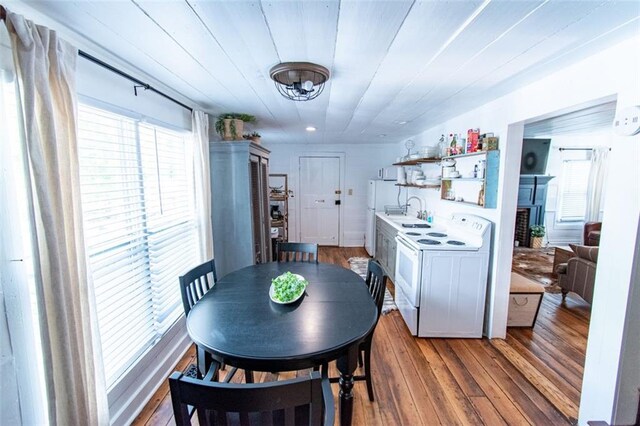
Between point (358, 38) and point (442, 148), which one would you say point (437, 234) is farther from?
point (358, 38)

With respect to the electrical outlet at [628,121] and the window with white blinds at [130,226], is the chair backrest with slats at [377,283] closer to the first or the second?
the electrical outlet at [628,121]

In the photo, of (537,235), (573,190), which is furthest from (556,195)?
(537,235)

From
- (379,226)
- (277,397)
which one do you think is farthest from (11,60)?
(379,226)

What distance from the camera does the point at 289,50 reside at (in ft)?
4.83

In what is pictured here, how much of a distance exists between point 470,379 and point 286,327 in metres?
1.56

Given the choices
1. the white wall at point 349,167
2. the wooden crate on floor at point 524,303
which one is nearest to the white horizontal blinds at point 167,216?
the wooden crate on floor at point 524,303

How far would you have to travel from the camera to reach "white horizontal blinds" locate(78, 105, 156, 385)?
4.88 feet

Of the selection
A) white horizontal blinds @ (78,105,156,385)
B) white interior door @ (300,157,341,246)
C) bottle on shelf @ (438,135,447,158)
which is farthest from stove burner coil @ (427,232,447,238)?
white interior door @ (300,157,341,246)

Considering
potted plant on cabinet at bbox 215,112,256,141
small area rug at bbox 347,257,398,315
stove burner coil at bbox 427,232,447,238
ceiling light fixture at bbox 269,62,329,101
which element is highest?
ceiling light fixture at bbox 269,62,329,101

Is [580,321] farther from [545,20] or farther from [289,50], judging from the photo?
[289,50]

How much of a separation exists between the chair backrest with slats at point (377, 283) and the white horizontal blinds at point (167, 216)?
1.57 metres

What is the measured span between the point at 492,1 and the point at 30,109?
1764 millimetres

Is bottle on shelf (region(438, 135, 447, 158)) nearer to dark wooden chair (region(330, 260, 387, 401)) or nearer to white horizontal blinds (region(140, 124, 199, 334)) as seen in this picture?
dark wooden chair (region(330, 260, 387, 401))

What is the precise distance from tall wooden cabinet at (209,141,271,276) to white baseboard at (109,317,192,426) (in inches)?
29.6
